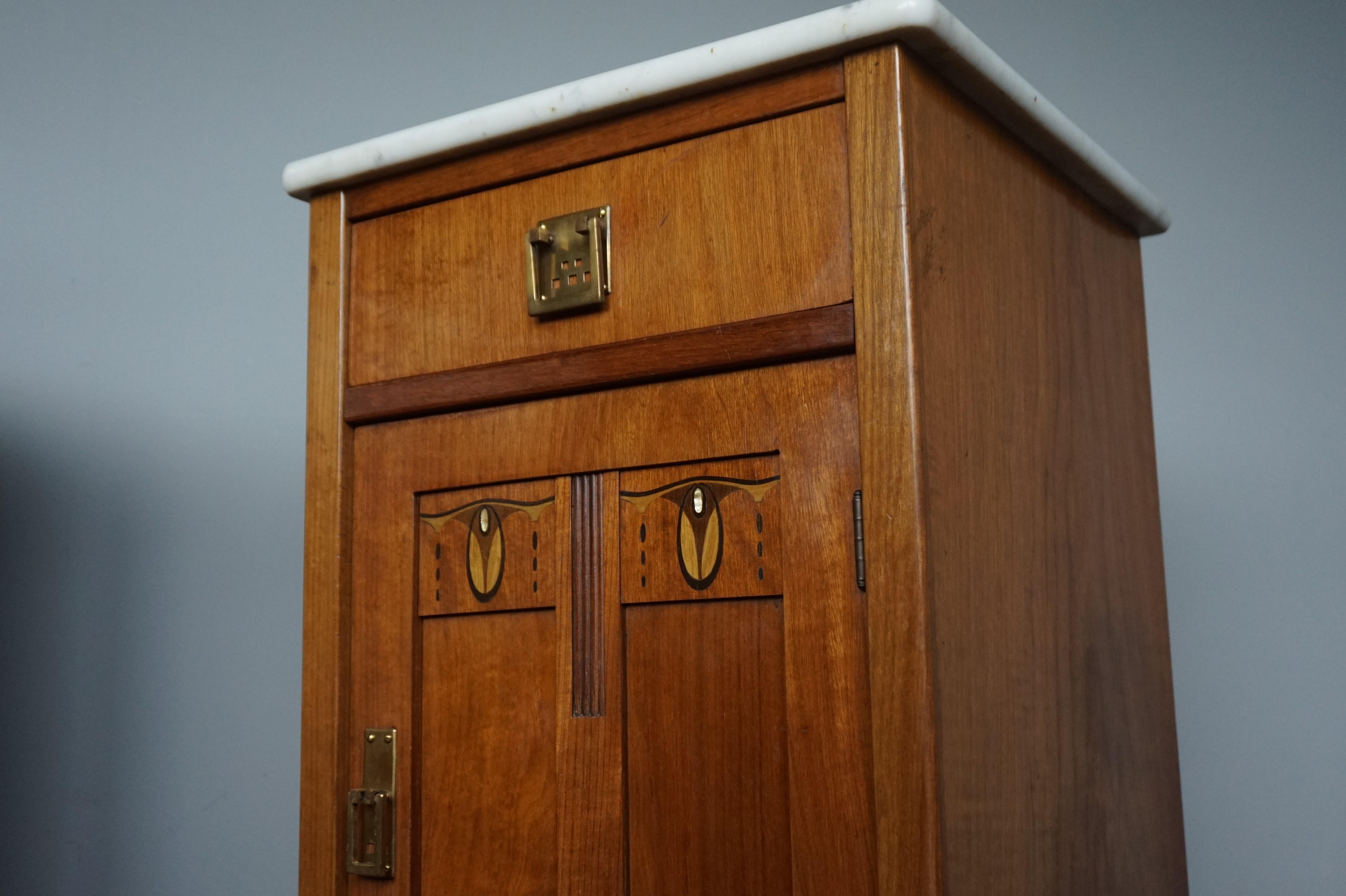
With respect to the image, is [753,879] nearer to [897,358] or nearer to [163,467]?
[897,358]

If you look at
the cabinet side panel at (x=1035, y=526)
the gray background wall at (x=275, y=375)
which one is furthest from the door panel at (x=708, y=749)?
the gray background wall at (x=275, y=375)

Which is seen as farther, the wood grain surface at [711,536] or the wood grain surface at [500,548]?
the wood grain surface at [500,548]

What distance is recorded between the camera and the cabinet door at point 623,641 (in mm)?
935

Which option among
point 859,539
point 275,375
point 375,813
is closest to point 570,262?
point 859,539

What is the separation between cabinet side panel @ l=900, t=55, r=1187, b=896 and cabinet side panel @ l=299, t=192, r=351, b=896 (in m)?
0.56

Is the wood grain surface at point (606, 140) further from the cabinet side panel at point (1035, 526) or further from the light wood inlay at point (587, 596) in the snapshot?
the light wood inlay at point (587, 596)

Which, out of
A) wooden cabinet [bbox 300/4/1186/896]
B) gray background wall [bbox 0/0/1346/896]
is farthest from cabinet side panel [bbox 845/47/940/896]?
gray background wall [bbox 0/0/1346/896]

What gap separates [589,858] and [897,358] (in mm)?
459

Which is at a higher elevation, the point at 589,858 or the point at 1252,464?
the point at 1252,464

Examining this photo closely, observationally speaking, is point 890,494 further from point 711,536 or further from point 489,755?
point 489,755

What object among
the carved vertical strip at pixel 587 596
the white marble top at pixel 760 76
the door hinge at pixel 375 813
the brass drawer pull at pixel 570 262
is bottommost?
the door hinge at pixel 375 813

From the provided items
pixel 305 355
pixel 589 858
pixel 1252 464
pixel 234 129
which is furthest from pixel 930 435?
pixel 234 129

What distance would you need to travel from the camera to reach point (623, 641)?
1.03 meters

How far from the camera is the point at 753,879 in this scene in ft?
3.10
